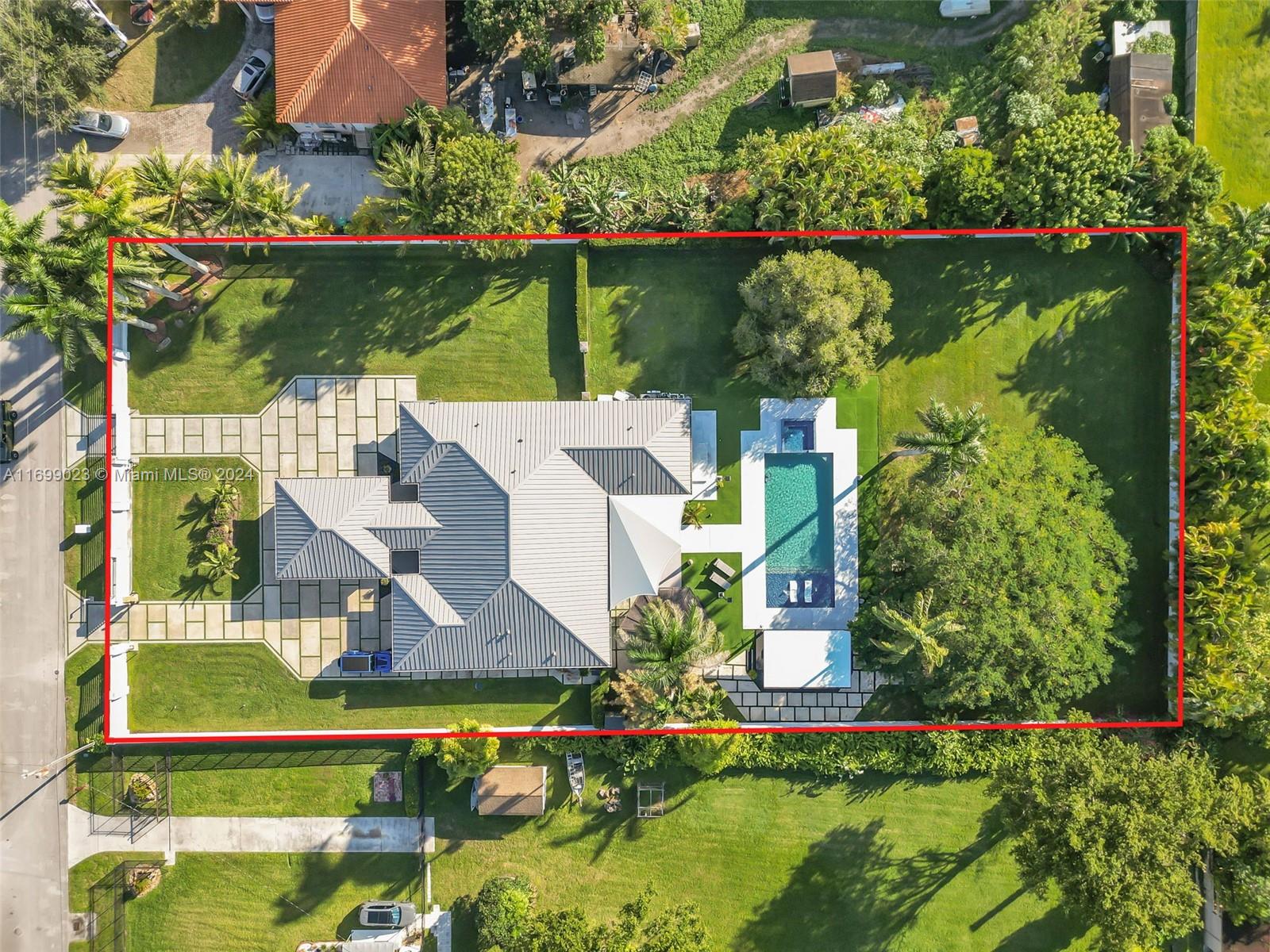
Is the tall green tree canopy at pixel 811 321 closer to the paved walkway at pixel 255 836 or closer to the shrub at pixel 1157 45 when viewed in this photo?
the shrub at pixel 1157 45

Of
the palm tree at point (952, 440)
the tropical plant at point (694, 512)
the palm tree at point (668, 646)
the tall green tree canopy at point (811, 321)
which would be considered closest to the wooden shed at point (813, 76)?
the tall green tree canopy at point (811, 321)

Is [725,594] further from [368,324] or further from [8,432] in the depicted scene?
[8,432]

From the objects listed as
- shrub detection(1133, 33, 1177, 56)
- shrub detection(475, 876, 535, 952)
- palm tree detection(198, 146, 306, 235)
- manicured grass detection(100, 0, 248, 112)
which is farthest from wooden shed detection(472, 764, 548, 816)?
shrub detection(1133, 33, 1177, 56)

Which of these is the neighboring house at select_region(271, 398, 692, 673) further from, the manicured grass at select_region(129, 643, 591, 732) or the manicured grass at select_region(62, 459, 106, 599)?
the manicured grass at select_region(62, 459, 106, 599)

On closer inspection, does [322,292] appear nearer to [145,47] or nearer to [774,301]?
[145,47]

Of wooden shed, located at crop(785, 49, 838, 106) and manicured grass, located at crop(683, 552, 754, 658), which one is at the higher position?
wooden shed, located at crop(785, 49, 838, 106)

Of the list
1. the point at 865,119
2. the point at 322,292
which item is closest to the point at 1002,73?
the point at 865,119
